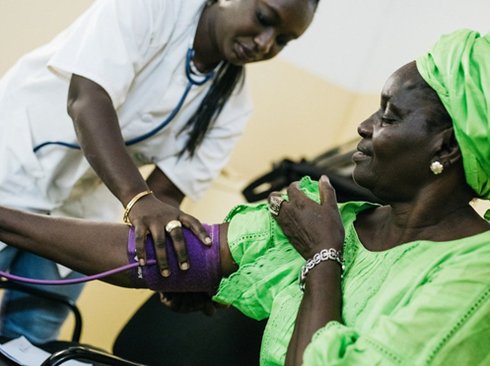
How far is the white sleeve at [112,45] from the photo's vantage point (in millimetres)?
1403

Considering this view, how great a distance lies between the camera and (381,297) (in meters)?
1.06

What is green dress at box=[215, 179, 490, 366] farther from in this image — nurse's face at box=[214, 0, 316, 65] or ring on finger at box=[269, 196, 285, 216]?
nurse's face at box=[214, 0, 316, 65]

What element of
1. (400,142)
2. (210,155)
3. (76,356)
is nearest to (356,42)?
(210,155)

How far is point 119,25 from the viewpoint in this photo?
56.1 inches

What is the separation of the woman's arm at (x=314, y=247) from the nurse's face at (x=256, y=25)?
0.43 meters

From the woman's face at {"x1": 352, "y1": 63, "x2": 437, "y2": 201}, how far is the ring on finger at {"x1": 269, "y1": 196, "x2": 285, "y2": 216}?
159mm

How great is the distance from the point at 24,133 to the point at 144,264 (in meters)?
0.49

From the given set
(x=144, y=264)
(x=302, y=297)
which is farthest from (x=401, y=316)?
(x=144, y=264)

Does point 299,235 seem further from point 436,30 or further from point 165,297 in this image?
point 436,30

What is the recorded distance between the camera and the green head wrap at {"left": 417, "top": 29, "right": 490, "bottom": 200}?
1.06 metres

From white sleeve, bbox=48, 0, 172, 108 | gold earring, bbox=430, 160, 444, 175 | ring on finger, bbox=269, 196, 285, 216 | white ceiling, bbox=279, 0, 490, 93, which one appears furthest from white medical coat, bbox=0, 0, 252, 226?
white ceiling, bbox=279, 0, 490, 93

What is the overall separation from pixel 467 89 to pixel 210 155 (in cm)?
85

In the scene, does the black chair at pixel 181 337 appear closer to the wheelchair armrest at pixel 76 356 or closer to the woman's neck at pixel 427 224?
the wheelchair armrest at pixel 76 356

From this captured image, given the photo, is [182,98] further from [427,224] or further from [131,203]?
[427,224]
